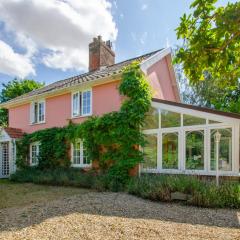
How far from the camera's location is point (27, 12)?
501 inches

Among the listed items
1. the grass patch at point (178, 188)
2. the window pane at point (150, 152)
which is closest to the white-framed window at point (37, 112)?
the grass patch at point (178, 188)

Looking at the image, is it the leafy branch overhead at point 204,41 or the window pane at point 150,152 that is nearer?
the leafy branch overhead at point 204,41

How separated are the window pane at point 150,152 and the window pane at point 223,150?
9.36 ft

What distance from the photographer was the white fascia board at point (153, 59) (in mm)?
14512

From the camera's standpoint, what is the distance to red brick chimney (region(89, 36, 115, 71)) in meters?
19.8

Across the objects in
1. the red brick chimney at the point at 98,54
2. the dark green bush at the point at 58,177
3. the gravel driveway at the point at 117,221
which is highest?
the red brick chimney at the point at 98,54

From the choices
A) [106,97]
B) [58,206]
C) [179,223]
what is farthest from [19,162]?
[179,223]

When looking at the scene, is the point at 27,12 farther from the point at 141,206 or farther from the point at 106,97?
the point at 141,206

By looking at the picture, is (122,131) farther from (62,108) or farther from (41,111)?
(41,111)

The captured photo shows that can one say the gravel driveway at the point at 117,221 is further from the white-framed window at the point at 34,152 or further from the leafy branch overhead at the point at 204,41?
the white-framed window at the point at 34,152

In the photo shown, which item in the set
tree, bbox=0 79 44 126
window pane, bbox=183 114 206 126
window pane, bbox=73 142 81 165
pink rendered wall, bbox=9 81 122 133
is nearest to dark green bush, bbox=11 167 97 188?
window pane, bbox=73 142 81 165

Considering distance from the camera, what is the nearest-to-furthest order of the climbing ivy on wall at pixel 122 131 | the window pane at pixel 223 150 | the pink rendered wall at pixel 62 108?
the window pane at pixel 223 150, the climbing ivy on wall at pixel 122 131, the pink rendered wall at pixel 62 108

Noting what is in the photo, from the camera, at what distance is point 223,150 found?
11062 millimetres

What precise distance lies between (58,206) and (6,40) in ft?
45.7
